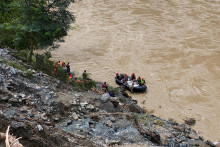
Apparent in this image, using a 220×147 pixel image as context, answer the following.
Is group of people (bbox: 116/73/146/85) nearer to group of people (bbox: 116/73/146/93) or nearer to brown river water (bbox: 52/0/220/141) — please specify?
group of people (bbox: 116/73/146/93)

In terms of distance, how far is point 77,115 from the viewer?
9773 mm

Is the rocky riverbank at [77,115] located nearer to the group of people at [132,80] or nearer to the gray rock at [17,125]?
the gray rock at [17,125]

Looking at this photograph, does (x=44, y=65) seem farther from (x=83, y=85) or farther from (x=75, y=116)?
(x=75, y=116)

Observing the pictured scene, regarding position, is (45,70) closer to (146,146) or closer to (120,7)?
(146,146)

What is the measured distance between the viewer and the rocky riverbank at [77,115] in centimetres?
820

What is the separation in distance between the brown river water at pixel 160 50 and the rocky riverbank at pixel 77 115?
14.6ft

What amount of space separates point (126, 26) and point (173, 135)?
79.0ft

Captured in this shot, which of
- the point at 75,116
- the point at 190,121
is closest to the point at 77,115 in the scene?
the point at 75,116

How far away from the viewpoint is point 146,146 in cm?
900

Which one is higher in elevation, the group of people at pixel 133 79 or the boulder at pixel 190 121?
the group of people at pixel 133 79

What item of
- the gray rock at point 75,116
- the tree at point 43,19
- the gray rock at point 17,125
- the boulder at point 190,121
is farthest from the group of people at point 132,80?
the gray rock at point 17,125

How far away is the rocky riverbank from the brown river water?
4.45 metres

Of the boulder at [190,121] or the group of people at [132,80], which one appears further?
the group of people at [132,80]

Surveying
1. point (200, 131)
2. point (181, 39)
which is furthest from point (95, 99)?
point (181, 39)
